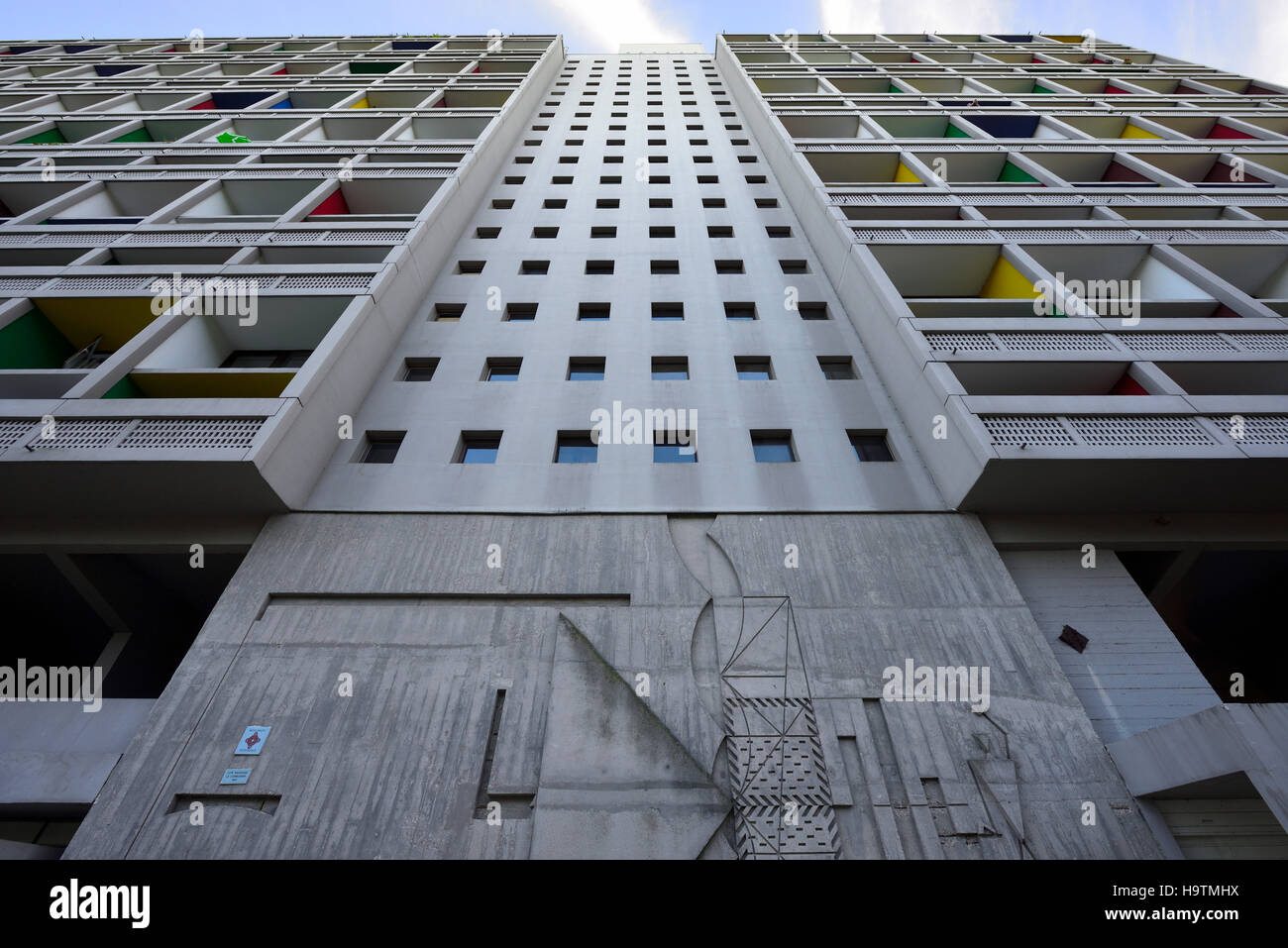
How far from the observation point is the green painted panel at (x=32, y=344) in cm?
1254

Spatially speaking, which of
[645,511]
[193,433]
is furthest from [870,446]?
[193,433]

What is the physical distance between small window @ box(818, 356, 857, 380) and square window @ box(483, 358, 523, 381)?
25.0 feet

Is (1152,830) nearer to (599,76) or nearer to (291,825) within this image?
(291,825)

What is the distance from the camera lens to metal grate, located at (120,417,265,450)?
32.4ft

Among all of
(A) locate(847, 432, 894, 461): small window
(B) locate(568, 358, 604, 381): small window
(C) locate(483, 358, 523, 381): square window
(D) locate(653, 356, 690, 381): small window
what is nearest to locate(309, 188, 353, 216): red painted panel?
(C) locate(483, 358, 523, 381): square window

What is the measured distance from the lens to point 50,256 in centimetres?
1466

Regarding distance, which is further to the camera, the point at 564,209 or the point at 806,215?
the point at 564,209

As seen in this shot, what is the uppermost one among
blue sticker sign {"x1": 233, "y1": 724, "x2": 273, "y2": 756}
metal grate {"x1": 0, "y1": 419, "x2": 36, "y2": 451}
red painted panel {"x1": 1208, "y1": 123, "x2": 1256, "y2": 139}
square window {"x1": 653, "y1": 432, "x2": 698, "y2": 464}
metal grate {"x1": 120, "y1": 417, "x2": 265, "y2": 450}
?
red painted panel {"x1": 1208, "y1": 123, "x2": 1256, "y2": 139}

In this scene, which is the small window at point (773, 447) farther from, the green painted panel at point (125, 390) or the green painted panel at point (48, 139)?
the green painted panel at point (48, 139)

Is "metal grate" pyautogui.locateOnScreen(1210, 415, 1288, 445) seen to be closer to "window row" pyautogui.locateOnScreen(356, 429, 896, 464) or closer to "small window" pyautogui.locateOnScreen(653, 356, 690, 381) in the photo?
"window row" pyautogui.locateOnScreen(356, 429, 896, 464)

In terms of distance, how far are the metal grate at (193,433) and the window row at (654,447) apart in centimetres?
234

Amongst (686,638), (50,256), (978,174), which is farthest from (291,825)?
(978,174)

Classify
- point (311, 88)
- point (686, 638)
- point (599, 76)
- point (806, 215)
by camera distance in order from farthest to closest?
point (599, 76) → point (311, 88) → point (806, 215) → point (686, 638)
